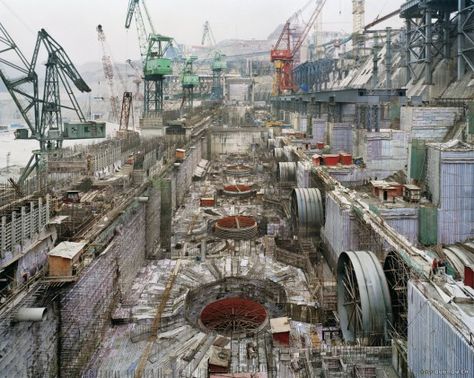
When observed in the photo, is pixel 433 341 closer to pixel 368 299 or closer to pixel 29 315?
pixel 368 299

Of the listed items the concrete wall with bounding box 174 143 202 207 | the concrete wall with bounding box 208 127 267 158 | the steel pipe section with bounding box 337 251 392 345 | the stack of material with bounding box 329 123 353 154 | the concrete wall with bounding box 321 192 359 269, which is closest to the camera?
the steel pipe section with bounding box 337 251 392 345

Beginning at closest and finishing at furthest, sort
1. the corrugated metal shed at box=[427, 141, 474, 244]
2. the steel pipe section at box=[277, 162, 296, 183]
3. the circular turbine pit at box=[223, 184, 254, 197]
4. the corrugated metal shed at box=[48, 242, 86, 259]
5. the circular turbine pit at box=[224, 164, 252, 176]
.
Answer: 1. the corrugated metal shed at box=[48, 242, 86, 259]
2. the corrugated metal shed at box=[427, 141, 474, 244]
3. the steel pipe section at box=[277, 162, 296, 183]
4. the circular turbine pit at box=[223, 184, 254, 197]
5. the circular turbine pit at box=[224, 164, 252, 176]

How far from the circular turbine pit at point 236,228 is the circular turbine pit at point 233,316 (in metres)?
7.04

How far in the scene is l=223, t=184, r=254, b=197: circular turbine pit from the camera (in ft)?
106

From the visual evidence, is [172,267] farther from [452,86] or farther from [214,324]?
[452,86]

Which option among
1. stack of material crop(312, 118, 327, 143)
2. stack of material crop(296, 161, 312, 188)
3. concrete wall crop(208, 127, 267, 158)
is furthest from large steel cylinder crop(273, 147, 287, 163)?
concrete wall crop(208, 127, 267, 158)

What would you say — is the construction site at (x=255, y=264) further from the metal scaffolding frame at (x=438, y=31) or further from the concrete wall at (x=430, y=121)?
the metal scaffolding frame at (x=438, y=31)

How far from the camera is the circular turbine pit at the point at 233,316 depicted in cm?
1412

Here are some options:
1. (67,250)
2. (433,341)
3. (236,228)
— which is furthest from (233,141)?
(433,341)

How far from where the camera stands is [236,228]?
2341 cm

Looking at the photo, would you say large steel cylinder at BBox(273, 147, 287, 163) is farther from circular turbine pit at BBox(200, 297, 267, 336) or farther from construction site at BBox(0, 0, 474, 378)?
circular turbine pit at BBox(200, 297, 267, 336)

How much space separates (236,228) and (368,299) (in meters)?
13.3

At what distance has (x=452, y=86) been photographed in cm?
3819

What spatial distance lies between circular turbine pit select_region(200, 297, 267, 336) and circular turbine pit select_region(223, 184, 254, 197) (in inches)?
670
